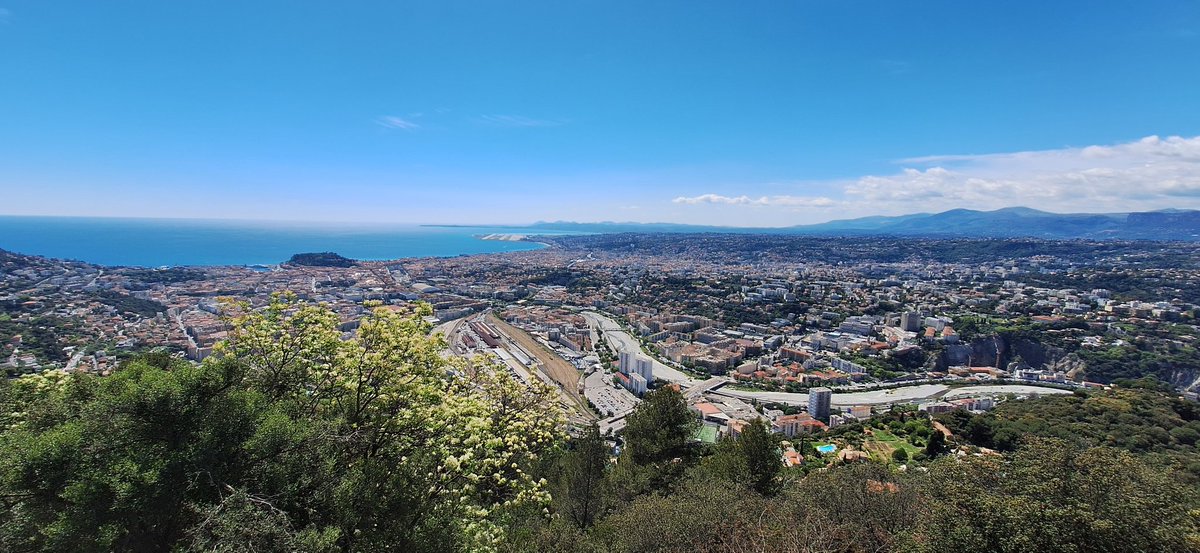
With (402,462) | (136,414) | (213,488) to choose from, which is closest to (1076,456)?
(402,462)

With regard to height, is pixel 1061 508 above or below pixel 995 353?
above

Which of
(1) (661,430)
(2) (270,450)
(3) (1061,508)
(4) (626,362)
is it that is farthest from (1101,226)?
(2) (270,450)

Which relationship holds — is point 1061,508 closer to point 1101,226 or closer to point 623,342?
point 623,342

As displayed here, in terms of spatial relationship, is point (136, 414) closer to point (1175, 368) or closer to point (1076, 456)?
point (1076, 456)

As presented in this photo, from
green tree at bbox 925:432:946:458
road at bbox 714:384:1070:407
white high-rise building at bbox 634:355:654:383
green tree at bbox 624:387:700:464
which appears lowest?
road at bbox 714:384:1070:407

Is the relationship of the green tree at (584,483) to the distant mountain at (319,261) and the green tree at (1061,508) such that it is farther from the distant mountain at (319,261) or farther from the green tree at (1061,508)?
the distant mountain at (319,261)

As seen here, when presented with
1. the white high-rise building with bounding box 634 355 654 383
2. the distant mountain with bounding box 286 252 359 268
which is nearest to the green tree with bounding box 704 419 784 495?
the white high-rise building with bounding box 634 355 654 383

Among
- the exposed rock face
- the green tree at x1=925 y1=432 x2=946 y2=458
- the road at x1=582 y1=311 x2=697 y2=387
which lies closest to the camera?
the green tree at x1=925 y1=432 x2=946 y2=458

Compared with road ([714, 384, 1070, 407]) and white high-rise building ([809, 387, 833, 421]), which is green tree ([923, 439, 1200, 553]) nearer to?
white high-rise building ([809, 387, 833, 421])
